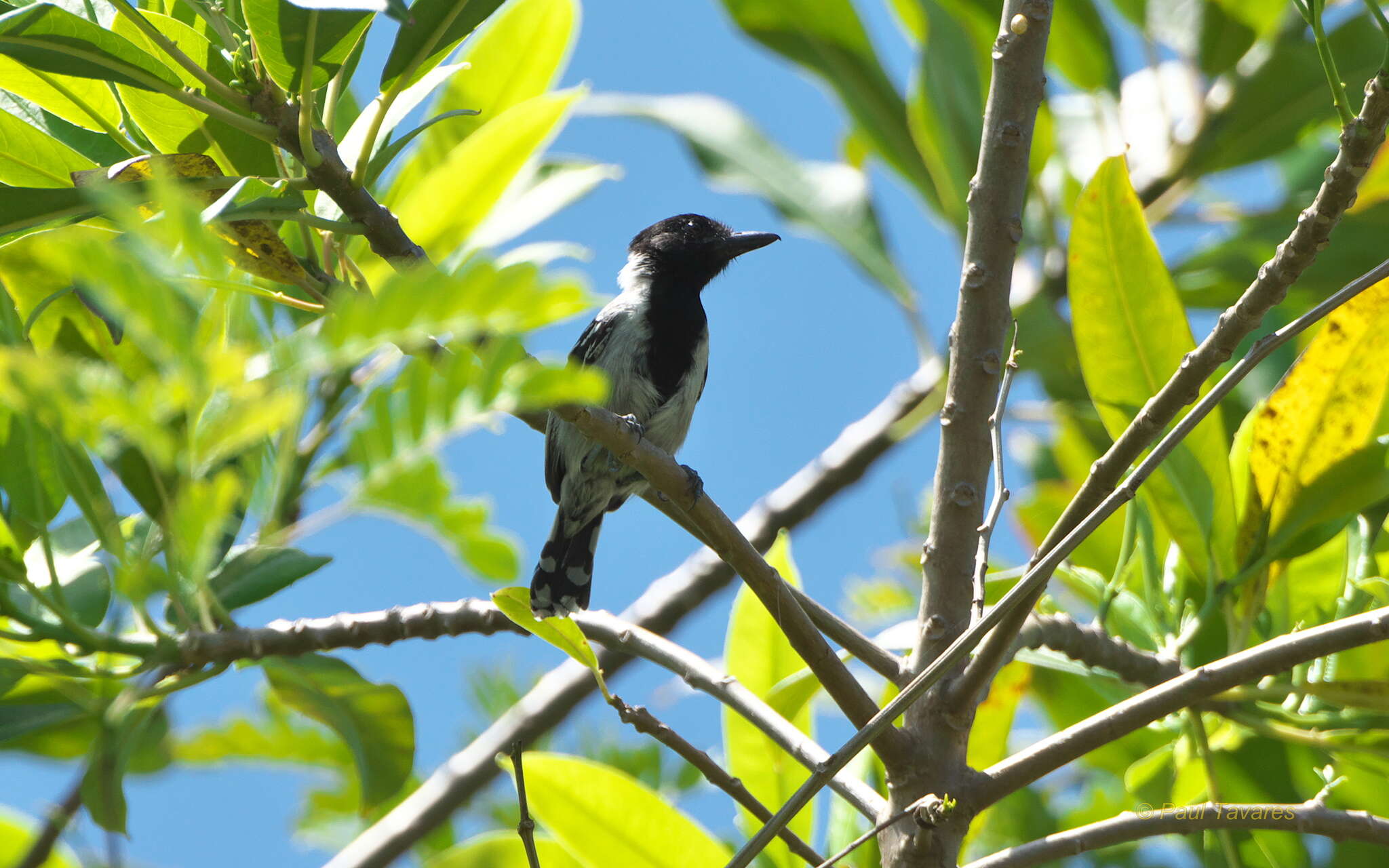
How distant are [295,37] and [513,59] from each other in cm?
150

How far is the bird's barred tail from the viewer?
388cm

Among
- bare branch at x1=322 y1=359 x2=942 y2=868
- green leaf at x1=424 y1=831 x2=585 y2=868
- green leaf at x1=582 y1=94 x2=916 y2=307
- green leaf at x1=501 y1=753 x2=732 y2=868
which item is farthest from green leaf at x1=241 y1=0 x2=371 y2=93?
green leaf at x1=582 y1=94 x2=916 y2=307

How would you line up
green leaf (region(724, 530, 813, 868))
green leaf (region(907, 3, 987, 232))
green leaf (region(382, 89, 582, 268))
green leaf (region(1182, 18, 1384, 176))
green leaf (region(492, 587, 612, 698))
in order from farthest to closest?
green leaf (region(1182, 18, 1384, 176)) < green leaf (region(907, 3, 987, 232)) < green leaf (region(382, 89, 582, 268)) < green leaf (region(724, 530, 813, 868)) < green leaf (region(492, 587, 612, 698))

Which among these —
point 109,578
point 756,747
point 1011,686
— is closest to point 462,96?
point 109,578

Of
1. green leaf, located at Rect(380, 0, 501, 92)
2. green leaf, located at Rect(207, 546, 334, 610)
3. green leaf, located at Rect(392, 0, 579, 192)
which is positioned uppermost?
green leaf, located at Rect(392, 0, 579, 192)

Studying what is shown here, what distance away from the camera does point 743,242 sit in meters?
3.95

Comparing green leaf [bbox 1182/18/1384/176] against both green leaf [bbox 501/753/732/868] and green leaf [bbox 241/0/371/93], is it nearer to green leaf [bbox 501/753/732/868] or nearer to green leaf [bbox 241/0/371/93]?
green leaf [bbox 501/753/732/868]

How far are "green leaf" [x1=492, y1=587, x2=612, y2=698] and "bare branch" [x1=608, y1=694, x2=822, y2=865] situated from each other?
0.38 ft

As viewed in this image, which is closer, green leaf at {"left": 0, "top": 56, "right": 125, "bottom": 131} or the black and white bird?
green leaf at {"left": 0, "top": 56, "right": 125, "bottom": 131}

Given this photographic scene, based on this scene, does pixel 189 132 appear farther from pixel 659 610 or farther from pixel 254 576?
pixel 659 610

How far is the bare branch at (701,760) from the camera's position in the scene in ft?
5.15

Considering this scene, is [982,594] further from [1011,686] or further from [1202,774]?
[1202,774]

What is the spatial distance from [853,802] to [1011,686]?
0.68 m

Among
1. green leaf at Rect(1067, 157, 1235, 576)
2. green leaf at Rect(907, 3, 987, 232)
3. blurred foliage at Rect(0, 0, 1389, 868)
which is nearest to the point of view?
blurred foliage at Rect(0, 0, 1389, 868)
